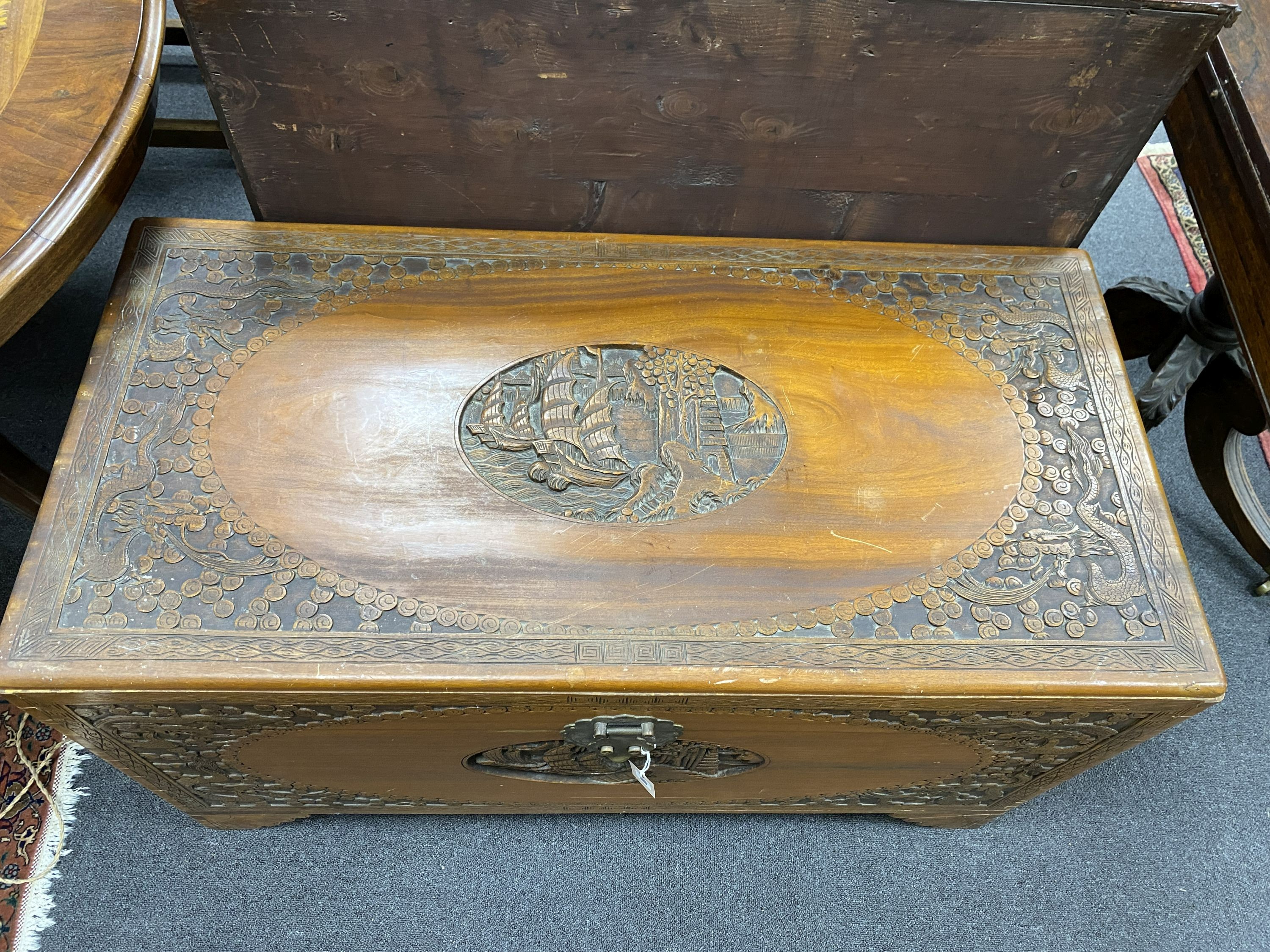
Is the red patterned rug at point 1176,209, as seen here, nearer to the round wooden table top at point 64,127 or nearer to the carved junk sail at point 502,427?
the carved junk sail at point 502,427

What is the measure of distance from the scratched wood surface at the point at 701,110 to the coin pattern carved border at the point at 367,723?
70 centimetres

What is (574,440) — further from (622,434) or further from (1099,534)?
(1099,534)

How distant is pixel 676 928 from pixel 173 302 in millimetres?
1137

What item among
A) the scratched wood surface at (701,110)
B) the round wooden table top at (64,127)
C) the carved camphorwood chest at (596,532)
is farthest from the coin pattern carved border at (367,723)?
the scratched wood surface at (701,110)

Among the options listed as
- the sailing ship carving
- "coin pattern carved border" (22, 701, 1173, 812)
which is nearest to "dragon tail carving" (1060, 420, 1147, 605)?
"coin pattern carved border" (22, 701, 1173, 812)

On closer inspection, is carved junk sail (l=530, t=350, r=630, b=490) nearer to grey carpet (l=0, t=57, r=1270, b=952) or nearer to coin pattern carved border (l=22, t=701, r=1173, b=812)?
coin pattern carved border (l=22, t=701, r=1173, b=812)

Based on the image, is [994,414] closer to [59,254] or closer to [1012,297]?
[1012,297]

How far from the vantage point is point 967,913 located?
1.38m

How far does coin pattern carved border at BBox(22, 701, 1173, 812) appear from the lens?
101 cm

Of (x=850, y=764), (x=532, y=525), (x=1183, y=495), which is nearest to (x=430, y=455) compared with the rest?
(x=532, y=525)

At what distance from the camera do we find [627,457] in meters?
1.13

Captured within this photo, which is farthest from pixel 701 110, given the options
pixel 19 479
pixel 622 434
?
pixel 19 479

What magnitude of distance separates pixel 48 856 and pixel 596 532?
3.29ft

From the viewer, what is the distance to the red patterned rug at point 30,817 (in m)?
1.28
